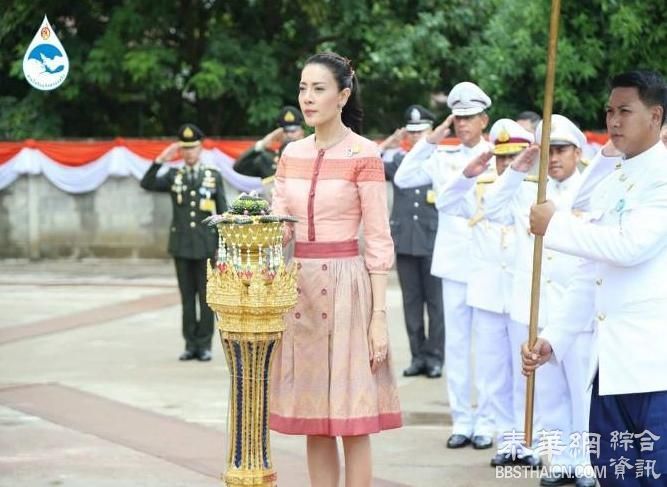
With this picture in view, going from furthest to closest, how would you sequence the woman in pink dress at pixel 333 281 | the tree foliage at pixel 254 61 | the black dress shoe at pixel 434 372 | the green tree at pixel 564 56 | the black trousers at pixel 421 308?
the tree foliage at pixel 254 61 → the green tree at pixel 564 56 → the black trousers at pixel 421 308 → the black dress shoe at pixel 434 372 → the woman in pink dress at pixel 333 281

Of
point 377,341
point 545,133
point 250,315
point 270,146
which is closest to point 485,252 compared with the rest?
point 377,341

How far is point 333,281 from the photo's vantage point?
16.4ft

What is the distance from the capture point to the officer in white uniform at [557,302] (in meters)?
6.46

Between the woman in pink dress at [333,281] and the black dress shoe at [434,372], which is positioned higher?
the woman in pink dress at [333,281]

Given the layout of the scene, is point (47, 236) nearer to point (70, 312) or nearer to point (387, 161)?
point (70, 312)

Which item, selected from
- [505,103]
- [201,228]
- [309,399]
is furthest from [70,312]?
[309,399]

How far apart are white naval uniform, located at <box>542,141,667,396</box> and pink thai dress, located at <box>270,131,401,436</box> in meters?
0.76

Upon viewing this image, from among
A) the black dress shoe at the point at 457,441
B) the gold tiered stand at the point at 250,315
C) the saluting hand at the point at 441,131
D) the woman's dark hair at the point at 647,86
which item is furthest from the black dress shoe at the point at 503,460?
the woman's dark hair at the point at 647,86

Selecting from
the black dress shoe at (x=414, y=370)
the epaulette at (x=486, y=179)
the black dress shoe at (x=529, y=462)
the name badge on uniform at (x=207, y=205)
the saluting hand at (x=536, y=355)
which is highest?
the epaulette at (x=486, y=179)

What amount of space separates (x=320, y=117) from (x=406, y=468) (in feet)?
8.46

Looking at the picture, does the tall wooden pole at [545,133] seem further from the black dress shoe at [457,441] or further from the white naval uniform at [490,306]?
the black dress shoe at [457,441]

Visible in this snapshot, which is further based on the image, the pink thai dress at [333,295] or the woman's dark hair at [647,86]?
the pink thai dress at [333,295]

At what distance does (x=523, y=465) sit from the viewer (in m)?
6.90

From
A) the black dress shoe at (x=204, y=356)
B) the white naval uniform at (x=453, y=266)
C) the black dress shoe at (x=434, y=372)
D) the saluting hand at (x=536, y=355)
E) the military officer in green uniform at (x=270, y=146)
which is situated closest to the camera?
the saluting hand at (x=536, y=355)
